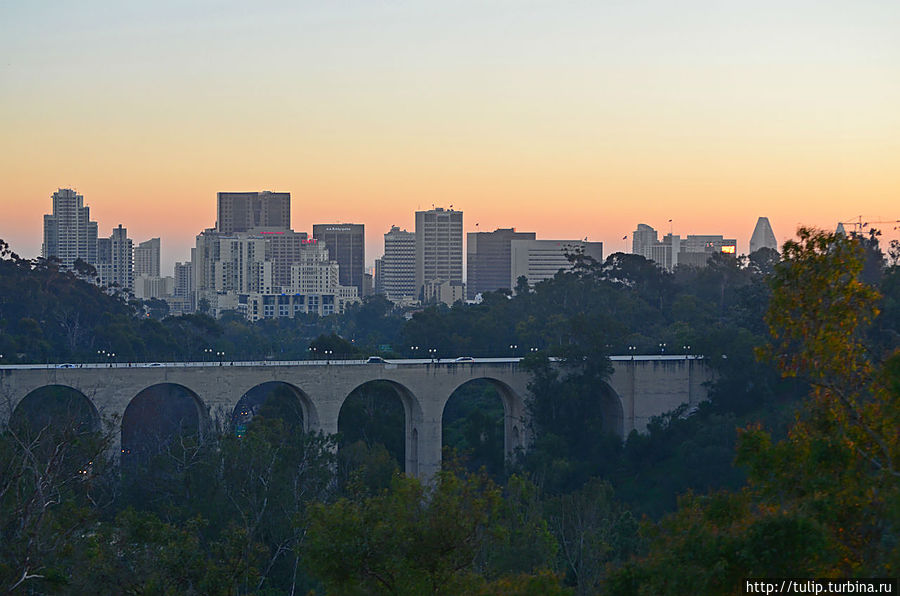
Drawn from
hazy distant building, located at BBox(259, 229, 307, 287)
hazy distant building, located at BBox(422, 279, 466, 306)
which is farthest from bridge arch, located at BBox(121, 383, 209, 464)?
hazy distant building, located at BBox(259, 229, 307, 287)

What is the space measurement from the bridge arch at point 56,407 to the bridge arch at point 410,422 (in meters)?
11.3

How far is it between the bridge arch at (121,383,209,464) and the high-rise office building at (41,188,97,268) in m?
125

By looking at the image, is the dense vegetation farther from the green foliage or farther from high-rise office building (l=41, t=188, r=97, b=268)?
high-rise office building (l=41, t=188, r=97, b=268)

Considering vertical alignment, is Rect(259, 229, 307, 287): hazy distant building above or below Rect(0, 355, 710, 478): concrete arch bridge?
above

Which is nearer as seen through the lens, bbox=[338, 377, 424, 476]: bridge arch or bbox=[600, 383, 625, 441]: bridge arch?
bbox=[338, 377, 424, 476]: bridge arch

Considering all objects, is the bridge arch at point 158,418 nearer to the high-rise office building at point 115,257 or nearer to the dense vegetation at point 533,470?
the dense vegetation at point 533,470

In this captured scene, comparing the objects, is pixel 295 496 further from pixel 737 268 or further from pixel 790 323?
pixel 737 268

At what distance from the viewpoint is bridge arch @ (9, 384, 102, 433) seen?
45156 millimetres

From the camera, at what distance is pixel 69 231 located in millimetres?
188750

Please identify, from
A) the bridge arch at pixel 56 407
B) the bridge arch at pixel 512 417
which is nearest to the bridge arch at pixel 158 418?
the bridge arch at pixel 56 407

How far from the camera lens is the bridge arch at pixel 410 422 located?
53125 mm

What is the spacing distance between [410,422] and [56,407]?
16000 millimetres

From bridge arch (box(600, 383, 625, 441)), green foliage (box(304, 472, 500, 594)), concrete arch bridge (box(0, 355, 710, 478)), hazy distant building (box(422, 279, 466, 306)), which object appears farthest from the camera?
hazy distant building (box(422, 279, 466, 306))

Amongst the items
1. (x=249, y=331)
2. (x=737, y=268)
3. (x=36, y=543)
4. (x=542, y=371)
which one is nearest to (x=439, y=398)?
(x=542, y=371)
